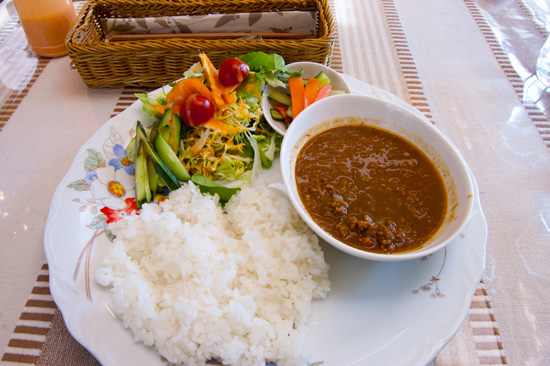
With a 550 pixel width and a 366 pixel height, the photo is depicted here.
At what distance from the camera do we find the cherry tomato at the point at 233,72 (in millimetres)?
2281

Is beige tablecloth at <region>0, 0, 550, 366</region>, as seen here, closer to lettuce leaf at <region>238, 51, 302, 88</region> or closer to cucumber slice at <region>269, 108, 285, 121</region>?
lettuce leaf at <region>238, 51, 302, 88</region>

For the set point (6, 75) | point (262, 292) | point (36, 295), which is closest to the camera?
point (262, 292)

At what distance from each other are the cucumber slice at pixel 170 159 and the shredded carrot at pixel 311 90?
1.00 meters

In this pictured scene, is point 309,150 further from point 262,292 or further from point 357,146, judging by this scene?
point 262,292

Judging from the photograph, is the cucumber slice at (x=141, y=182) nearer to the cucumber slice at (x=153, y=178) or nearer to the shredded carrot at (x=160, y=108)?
the cucumber slice at (x=153, y=178)

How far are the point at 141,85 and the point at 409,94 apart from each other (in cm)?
227

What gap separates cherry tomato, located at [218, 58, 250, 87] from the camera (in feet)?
7.48

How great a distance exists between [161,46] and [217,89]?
553mm

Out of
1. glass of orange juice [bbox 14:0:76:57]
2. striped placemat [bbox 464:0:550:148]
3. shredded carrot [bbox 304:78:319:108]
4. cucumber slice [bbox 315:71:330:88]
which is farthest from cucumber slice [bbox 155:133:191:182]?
striped placemat [bbox 464:0:550:148]

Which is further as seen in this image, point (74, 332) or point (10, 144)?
point (10, 144)

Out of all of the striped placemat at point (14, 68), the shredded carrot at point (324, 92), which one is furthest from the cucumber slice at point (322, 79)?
the striped placemat at point (14, 68)

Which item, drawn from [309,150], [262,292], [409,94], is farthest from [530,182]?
[262,292]

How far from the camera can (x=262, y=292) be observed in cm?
166

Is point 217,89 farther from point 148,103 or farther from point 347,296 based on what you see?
point 347,296
